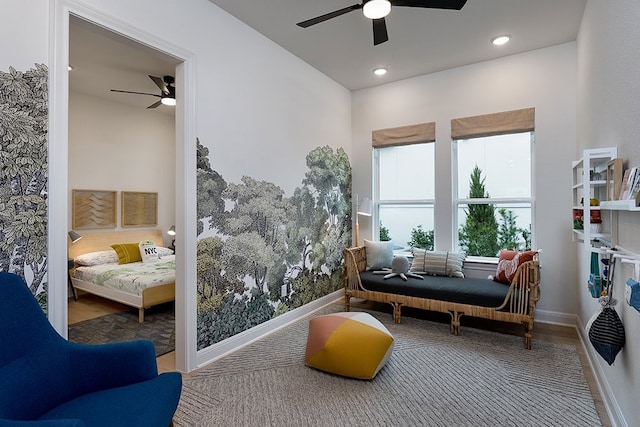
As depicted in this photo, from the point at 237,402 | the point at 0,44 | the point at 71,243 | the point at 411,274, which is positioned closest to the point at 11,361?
the point at 237,402

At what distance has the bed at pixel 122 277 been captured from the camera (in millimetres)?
3838

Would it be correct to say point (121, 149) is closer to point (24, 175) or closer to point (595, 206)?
point (24, 175)

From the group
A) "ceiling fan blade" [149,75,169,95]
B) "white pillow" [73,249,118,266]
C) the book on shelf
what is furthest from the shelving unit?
"white pillow" [73,249,118,266]

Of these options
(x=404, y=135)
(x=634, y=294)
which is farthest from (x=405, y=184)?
(x=634, y=294)

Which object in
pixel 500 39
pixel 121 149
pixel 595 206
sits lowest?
pixel 595 206

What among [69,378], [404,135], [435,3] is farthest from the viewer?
[404,135]

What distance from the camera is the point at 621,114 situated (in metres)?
1.83

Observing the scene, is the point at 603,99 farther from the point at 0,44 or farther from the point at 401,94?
the point at 0,44

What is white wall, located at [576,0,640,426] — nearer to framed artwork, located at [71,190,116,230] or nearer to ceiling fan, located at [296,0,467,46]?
ceiling fan, located at [296,0,467,46]

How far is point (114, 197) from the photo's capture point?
5.21 m

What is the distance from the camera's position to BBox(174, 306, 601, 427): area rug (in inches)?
79.2

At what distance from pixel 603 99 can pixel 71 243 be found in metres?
6.25

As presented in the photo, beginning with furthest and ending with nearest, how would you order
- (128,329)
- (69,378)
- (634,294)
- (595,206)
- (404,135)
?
(404,135)
(128,329)
(595,206)
(69,378)
(634,294)

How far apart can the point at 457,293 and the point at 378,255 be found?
117cm
